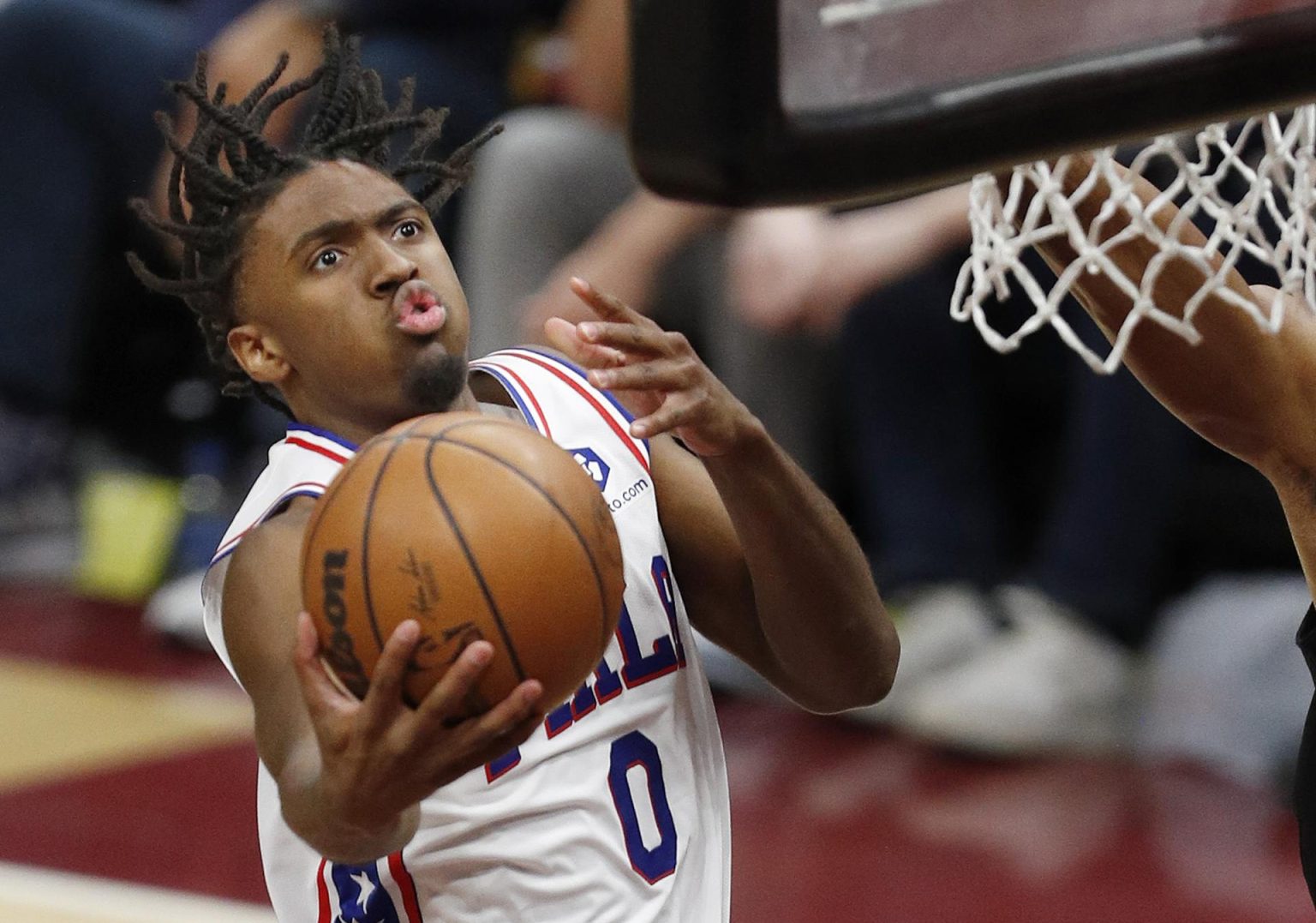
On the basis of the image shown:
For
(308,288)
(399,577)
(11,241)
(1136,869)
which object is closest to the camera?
(399,577)

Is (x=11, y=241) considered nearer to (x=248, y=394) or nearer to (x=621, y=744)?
(x=248, y=394)

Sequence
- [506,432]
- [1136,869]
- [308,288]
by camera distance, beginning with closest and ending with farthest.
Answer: [506,432] < [308,288] < [1136,869]

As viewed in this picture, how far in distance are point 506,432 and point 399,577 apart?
0.19 meters

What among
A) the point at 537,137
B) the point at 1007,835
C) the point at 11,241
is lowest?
the point at 1007,835

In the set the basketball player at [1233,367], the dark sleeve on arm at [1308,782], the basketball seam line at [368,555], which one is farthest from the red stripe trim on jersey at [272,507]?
the dark sleeve on arm at [1308,782]

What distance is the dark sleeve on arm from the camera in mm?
2062

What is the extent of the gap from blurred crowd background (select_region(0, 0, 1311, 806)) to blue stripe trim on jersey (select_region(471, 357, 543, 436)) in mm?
1449

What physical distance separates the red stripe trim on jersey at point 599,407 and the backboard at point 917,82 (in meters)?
0.69

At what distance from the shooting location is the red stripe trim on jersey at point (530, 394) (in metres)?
1.94

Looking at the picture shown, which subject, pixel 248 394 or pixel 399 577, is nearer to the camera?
pixel 399 577

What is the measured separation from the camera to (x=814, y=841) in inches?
138

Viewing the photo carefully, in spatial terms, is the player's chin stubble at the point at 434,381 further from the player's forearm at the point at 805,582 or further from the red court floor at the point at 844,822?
the red court floor at the point at 844,822

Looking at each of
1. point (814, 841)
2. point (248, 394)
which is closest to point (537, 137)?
point (814, 841)

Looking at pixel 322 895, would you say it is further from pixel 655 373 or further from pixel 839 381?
pixel 839 381
